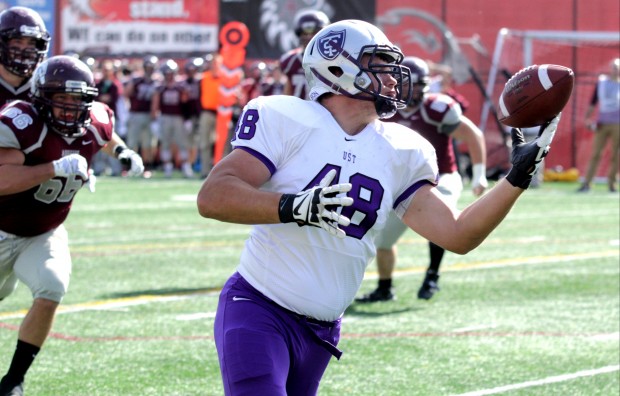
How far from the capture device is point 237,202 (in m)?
3.50

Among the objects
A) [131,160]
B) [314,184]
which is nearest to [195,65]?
[131,160]

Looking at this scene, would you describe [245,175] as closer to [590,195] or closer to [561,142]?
[590,195]

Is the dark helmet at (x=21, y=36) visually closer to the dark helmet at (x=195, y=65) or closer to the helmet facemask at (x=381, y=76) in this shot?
the helmet facemask at (x=381, y=76)

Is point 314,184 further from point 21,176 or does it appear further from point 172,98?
point 172,98

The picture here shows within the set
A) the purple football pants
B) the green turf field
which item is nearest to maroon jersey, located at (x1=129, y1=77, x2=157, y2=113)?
the green turf field

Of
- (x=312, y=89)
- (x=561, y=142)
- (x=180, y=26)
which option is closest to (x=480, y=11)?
(x=561, y=142)

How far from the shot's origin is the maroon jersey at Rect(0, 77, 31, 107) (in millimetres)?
6426

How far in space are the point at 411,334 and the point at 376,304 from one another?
1133 millimetres

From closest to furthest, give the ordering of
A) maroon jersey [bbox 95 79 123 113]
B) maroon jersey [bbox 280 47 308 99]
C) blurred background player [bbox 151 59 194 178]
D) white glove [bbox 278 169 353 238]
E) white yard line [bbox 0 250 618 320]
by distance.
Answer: white glove [bbox 278 169 353 238] < white yard line [bbox 0 250 618 320] < maroon jersey [bbox 280 47 308 99] < maroon jersey [bbox 95 79 123 113] < blurred background player [bbox 151 59 194 178]

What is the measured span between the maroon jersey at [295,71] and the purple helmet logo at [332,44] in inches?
232

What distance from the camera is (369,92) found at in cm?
374

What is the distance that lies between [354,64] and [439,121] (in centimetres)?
492

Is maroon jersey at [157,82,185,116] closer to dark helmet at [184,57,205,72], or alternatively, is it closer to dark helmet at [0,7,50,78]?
dark helmet at [184,57,205,72]

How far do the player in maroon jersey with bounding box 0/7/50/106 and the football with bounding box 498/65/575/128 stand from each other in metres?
3.49
